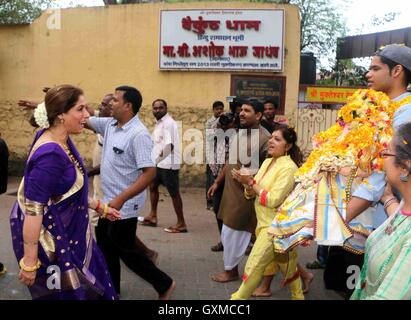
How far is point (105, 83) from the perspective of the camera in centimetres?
974

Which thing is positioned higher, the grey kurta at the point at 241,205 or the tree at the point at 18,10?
the tree at the point at 18,10

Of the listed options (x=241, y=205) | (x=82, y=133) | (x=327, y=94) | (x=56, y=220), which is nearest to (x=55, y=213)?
(x=56, y=220)

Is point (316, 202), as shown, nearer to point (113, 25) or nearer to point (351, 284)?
point (351, 284)

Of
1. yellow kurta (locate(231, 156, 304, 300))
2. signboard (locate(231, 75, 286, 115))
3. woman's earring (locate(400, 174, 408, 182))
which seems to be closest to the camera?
woman's earring (locate(400, 174, 408, 182))

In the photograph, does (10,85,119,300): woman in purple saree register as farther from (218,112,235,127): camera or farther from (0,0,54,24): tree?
(0,0,54,24): tree

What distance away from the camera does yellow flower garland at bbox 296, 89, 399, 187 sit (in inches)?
109

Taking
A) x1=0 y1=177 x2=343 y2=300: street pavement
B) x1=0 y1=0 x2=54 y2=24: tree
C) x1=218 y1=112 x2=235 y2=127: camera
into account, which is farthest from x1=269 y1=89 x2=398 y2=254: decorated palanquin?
Result: x1=0 y1=0 x2=54 y2=24: tree

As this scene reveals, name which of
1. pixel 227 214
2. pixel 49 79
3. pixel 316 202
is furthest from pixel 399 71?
pixel 49 79

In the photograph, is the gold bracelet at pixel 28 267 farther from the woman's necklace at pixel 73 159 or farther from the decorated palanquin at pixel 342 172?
the decorated palanquin at pixel 342 172

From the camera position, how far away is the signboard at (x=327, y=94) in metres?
10.1

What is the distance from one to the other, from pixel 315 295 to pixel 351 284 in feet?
3.64

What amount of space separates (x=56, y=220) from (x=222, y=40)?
24.1ft

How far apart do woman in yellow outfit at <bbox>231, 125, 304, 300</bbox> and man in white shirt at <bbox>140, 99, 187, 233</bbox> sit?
2.40m
